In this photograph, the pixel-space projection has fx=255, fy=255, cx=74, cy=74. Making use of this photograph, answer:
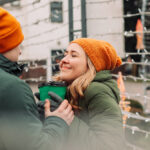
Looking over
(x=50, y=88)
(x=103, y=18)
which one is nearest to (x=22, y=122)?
(x=50, y=88)

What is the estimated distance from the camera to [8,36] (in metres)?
1.10

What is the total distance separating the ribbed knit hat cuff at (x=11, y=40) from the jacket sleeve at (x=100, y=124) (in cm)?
41

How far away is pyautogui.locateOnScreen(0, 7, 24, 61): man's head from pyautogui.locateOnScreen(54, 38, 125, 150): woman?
33 cm

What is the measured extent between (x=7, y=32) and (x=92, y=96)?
49 centimetres

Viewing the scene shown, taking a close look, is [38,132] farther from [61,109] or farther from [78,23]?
[78,23]

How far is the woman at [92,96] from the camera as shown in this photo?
1129 millimetres

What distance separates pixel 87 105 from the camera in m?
1.26

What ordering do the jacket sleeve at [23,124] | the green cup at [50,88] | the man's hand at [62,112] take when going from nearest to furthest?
the jacket sleeve at [23,124], the man's hand at [62,112], the green cup at [50,88]

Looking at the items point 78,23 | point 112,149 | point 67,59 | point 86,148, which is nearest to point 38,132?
point 86,148

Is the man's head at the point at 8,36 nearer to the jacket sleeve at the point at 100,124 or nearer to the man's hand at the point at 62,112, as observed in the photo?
the man's hand at the point at 62,112

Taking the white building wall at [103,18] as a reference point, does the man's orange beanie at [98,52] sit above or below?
below

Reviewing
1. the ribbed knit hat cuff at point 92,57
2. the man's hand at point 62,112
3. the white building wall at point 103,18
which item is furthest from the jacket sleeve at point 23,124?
the white building wall at point 103,18

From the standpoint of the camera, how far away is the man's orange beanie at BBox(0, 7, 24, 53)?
1086mm

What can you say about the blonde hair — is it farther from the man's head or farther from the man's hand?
the man's head
